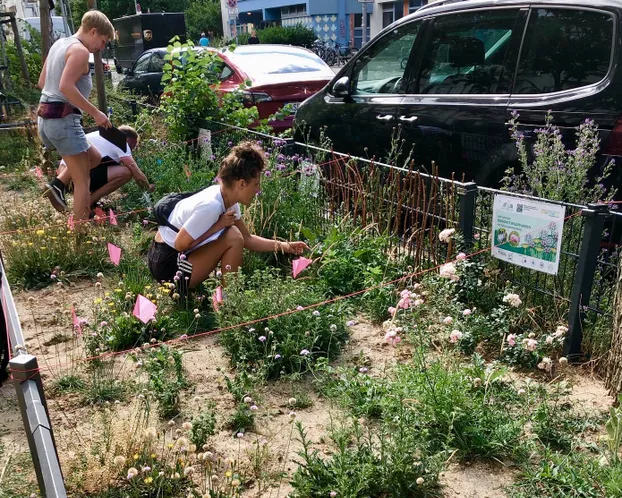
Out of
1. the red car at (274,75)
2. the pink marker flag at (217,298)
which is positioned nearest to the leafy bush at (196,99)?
the red car at (274,75)

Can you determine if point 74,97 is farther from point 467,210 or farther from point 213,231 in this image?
point 467,210

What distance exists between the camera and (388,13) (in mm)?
39125

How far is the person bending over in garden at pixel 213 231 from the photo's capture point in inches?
156

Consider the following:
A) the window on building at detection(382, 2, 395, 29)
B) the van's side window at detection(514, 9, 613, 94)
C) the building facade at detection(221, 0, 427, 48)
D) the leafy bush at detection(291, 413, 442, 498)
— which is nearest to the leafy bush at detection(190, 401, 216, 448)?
the leafy bush at detection(291, 413, 442, 498)

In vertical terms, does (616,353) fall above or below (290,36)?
below

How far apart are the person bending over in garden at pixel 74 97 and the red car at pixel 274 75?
2.41 metres

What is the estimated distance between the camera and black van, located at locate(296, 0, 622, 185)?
4016 mm

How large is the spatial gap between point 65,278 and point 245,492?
2.92 metres

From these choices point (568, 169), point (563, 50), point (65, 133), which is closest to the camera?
point (568, 169)

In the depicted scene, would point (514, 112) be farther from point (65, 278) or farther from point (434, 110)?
point (65, 278)

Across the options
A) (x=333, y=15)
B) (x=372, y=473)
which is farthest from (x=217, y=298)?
(x=333, y=15)

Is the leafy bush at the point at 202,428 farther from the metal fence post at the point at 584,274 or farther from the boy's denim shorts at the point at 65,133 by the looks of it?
the boy's denim shorts at the point at 65,133

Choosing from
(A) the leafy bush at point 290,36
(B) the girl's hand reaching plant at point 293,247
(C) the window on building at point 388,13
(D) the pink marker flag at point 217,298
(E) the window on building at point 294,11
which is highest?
(E) the window on building at point 294,11

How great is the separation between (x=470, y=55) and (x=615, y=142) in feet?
5.06
